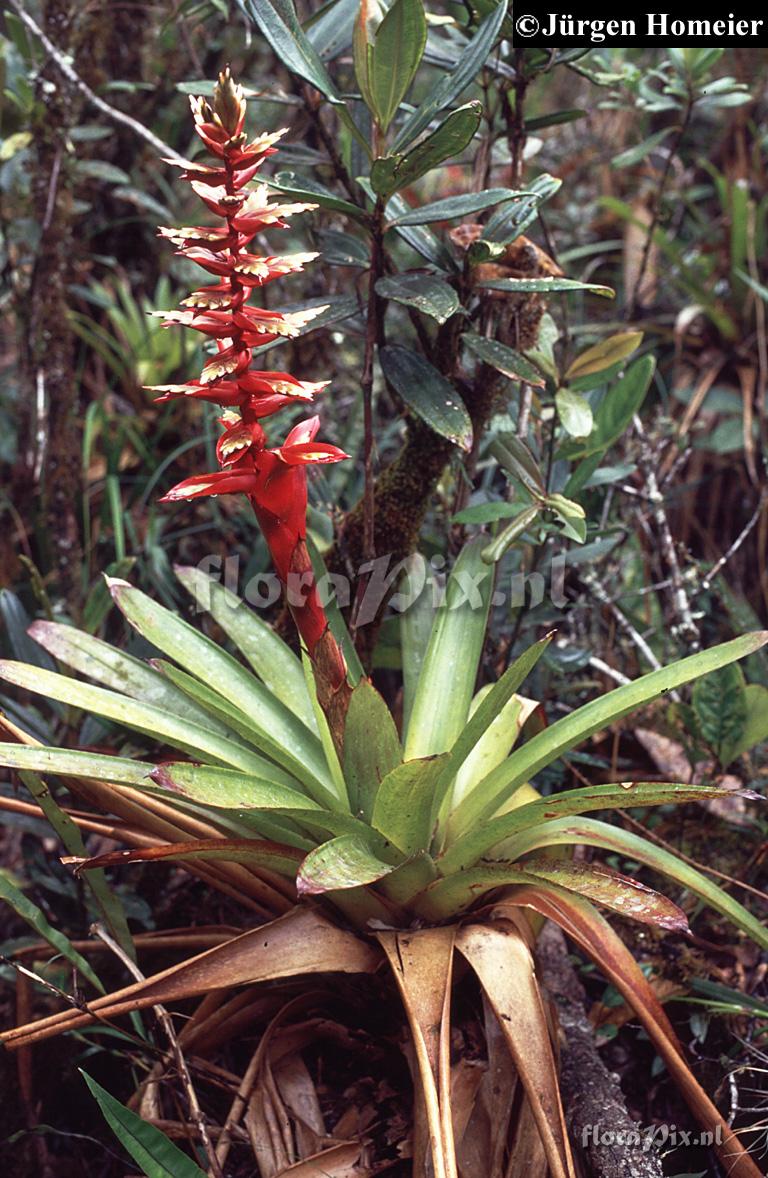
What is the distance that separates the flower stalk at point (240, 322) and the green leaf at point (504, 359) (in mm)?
370

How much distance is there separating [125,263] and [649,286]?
67.9 inches

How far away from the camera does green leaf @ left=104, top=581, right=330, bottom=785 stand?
1.24 meters

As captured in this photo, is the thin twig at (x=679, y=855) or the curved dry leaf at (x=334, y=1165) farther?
the thin twig at (x=679, y=855)

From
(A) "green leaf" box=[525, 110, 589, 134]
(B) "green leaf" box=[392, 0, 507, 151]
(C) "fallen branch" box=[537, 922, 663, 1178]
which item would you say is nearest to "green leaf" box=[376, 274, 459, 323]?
(B) "green leaf" box=[392, 0, 507, 151]

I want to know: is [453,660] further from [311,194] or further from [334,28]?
[334,28]

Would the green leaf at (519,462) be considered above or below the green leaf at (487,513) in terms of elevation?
above

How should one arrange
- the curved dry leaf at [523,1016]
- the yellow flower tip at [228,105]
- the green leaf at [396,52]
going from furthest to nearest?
1. the green leaf at [396,52]
2. the curved dry leaf at [523,1016]
3. the yellow flower tip at [228,105]

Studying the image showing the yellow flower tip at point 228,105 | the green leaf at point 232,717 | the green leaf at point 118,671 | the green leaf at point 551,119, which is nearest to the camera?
the yellow flower tip at point 228,105

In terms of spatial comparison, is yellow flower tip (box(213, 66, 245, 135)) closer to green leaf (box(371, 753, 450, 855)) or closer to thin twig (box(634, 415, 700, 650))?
green leaf (box(371, 753, 450, 855))

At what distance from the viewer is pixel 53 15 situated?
1.85 m

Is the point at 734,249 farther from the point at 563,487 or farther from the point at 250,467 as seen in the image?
the point at 250,467

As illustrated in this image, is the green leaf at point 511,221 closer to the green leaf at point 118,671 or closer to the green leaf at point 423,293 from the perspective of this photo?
the green leaf at point 423,293

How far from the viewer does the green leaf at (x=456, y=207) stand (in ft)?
3.67

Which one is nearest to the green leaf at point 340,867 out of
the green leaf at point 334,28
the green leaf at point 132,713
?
the green leaf at point 132,713
